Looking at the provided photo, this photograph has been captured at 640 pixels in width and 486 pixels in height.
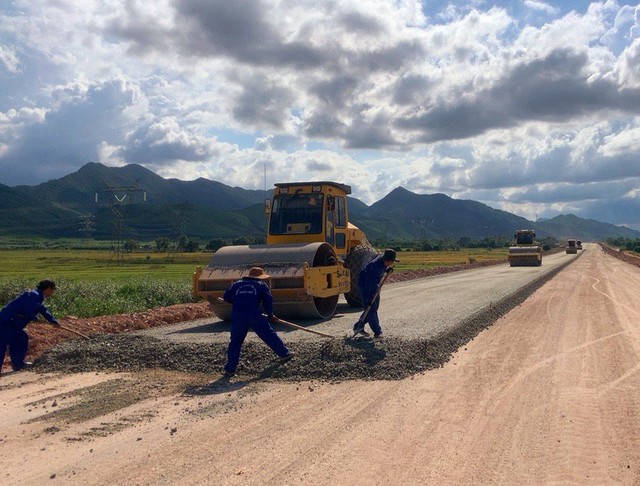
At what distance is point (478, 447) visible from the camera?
6027 mm

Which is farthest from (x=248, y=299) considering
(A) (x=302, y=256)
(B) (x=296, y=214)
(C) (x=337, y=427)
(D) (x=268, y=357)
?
(B) (x=296, y=214)

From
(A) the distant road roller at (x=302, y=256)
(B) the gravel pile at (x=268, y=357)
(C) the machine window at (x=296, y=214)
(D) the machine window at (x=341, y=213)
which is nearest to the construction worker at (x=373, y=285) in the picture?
(B) the gravel pile at (x=268, y=357)

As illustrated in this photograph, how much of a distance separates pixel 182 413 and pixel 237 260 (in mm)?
6787

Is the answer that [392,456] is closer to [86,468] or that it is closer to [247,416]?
[247,416]

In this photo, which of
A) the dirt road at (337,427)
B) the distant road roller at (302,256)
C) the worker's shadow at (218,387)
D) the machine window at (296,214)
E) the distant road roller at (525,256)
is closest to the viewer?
the dirt road at (337,427)

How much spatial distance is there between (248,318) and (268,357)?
3.26 feet

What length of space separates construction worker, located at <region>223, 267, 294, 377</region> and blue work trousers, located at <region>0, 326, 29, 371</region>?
354 cm

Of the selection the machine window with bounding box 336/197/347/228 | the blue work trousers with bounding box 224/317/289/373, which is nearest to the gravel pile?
the blue work trousers with bounding box 224/317/289/373

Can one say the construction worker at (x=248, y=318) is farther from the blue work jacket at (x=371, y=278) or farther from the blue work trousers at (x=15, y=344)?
the blue work trousers at (x=15, y=344)

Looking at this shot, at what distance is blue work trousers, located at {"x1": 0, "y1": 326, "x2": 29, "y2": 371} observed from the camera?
32.5 ft

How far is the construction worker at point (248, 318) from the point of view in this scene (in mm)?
9227

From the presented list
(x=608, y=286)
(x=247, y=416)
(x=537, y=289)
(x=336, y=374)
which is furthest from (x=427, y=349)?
(x=608, y=286)

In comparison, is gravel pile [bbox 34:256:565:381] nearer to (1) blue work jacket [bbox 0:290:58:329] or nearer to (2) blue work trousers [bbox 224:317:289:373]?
(2) blue work trousers [bbox 224:317:289:373]

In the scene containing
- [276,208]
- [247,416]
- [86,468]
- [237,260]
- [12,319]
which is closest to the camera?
[86,468]
